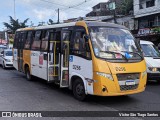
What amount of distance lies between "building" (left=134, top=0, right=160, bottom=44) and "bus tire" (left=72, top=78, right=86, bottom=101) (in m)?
25.1

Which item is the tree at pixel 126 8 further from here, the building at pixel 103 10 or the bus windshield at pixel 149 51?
the bus windshield at pixel 149 51

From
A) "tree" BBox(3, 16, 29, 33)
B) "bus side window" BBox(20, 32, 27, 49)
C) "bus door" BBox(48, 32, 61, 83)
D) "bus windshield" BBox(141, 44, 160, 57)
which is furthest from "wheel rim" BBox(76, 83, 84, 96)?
"tree" BBox(3, 16, 29, 33)

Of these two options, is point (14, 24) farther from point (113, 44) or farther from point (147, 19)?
point (113, 44)

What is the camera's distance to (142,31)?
36156mm

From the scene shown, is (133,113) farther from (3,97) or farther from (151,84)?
(151,84)

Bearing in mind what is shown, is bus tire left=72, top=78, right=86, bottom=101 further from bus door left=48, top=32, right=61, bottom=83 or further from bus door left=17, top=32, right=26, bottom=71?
bus door left=17, top=32, right=26, bottom=71

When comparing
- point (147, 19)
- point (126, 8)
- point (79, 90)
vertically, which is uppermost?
point (126, 8)

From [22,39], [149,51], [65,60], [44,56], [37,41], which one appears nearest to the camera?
[65,60]

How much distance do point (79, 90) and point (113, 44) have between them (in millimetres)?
1849

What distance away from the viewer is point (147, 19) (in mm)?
38281

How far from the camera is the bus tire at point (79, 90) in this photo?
882cm

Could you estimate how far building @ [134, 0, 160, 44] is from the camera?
3497cm

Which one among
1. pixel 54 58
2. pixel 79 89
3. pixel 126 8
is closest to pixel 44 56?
pixel 54 58

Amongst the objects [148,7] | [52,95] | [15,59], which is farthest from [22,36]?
[148,7]
